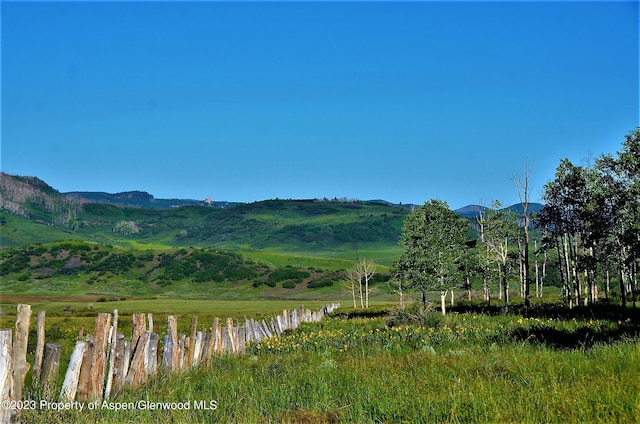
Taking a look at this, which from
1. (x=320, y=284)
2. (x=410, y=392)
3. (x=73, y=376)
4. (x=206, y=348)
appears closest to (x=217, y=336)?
(x=206, y=348)

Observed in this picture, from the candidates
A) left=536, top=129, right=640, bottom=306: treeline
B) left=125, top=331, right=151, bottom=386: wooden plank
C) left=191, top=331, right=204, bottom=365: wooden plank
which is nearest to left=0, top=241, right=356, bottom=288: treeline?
left=536, top=129, right=640, bottom=306: treeline

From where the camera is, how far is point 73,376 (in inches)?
385

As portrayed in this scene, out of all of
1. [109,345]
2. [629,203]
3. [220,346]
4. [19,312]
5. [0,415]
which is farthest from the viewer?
[629,203]

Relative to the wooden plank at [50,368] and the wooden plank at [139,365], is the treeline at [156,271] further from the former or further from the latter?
the wooden plank at [50,368]

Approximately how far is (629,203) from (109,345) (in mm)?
38858

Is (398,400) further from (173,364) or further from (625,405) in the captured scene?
(173,364)

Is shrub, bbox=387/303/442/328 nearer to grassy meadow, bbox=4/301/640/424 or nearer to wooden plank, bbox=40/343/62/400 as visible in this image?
grassy meadow, bbox=4/301/640/424

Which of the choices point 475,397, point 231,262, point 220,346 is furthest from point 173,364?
point 231,262

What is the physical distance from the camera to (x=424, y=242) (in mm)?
59938

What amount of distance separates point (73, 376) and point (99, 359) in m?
0.77

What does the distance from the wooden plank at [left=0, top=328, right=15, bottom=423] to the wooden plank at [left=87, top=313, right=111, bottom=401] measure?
7.55 feet

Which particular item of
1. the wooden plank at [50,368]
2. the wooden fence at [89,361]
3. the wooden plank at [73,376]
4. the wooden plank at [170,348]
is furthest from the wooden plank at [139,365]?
the wooden plank at [50,368]

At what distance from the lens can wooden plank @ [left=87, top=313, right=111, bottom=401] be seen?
10.3 metres

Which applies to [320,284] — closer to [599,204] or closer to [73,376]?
[599,204]
